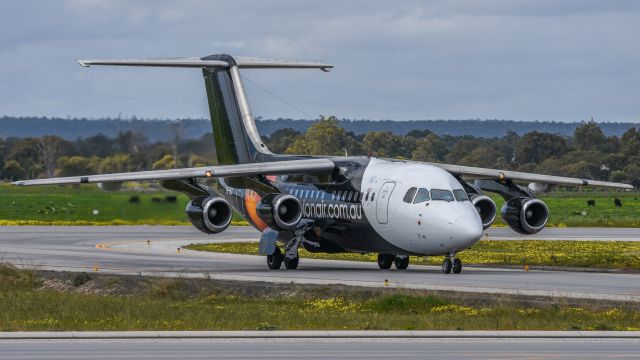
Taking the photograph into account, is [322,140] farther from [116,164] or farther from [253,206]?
[253,206]

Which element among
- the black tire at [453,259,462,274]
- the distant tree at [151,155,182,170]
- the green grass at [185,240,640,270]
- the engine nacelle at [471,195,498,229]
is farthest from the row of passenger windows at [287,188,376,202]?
the distant tree at [151,155,182,170]

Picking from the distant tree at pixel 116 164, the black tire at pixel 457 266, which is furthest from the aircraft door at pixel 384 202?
the distant tree at pixel 116 164

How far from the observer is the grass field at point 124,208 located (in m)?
60.8

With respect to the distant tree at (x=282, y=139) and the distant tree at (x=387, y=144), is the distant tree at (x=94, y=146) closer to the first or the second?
the distant tree at (x=282, y=139)

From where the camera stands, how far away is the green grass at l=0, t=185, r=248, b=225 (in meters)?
60.1

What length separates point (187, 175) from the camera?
4141 cm

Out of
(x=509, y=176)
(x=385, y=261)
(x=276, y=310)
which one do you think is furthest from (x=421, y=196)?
(x=276, y=310)

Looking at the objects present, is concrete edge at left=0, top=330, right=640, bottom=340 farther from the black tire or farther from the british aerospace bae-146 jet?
the black tire

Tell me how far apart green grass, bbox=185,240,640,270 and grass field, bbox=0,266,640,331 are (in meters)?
13.4

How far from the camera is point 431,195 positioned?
38.1m

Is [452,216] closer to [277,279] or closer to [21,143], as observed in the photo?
[277,279]
